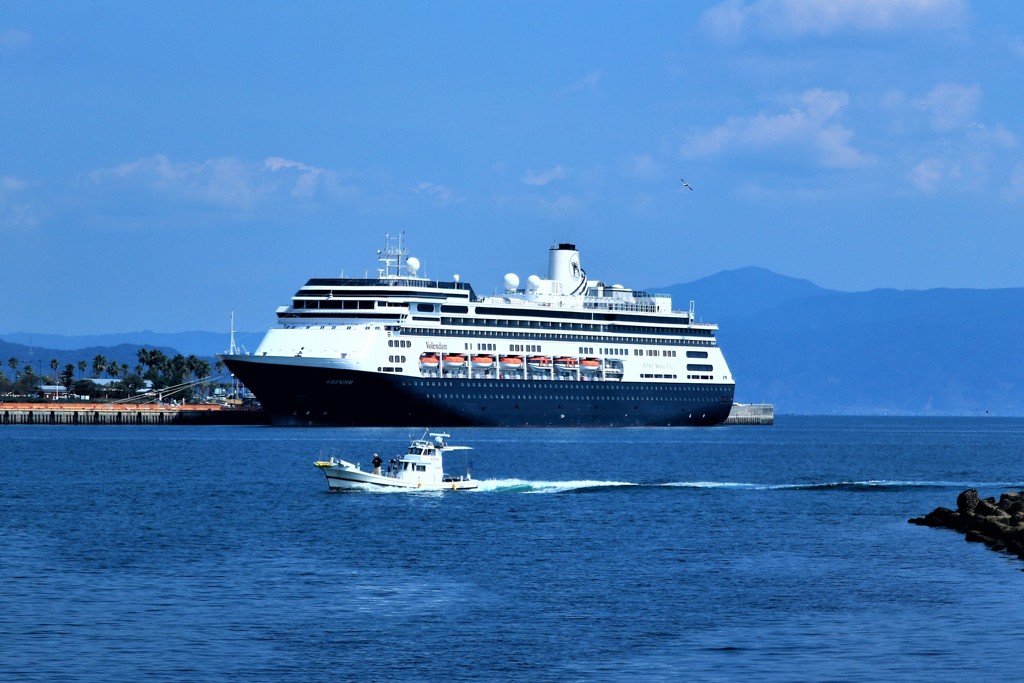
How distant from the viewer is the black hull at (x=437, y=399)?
100188 mm

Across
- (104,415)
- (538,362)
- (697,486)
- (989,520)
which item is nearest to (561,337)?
(538,362)

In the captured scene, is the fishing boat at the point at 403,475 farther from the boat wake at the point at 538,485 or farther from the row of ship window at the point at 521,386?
the row of ship window at the point at 521,386

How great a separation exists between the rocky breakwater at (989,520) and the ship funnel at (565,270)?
251 ft

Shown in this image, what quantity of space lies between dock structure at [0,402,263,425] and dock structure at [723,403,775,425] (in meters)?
47.4

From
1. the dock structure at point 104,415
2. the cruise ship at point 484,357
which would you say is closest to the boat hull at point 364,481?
the cruise ship at point 484,357

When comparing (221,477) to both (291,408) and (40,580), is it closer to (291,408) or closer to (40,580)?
(40,580)

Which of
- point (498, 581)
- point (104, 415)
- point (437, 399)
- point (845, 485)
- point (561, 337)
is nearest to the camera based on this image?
point (498, 581)

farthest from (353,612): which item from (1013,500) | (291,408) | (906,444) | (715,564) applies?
(906,444)

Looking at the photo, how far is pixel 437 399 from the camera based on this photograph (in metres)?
104

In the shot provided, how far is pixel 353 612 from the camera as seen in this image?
2858cm

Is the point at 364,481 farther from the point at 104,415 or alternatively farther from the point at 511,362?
the point at 104,415

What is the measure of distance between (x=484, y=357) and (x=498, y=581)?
248 ft

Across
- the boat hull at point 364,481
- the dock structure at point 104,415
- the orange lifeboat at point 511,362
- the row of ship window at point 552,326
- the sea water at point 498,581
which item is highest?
the row of ship window at point 552,326

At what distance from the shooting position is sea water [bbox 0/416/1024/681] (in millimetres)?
24531
